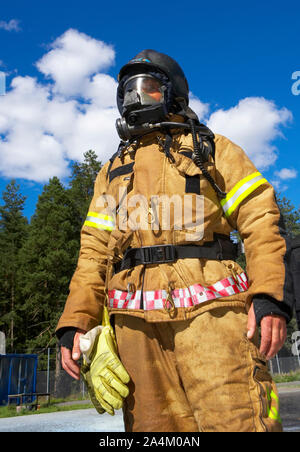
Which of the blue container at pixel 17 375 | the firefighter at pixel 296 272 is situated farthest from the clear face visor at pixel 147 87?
the blue container at pixel 17 375

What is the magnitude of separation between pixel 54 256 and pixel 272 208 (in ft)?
86.4

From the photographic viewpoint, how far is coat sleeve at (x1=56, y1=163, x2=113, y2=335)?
2463mm

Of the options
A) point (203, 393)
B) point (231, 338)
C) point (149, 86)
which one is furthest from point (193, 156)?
point (203, 393)

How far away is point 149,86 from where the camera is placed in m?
2.82

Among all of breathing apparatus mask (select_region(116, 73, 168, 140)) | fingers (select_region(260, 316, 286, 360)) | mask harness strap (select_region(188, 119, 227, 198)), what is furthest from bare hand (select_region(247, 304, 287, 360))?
breathing apparatus mask (select_region(116, 73, 168, 140))

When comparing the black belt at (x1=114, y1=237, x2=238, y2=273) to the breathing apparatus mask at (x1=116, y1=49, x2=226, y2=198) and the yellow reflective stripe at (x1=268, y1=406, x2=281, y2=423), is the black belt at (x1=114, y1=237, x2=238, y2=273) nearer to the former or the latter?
the breathing apparatus mask at (x1=116, y1=49, x2=226, y2=198)

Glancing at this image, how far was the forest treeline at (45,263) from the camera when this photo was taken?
27672mm

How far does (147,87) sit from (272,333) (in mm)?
1926

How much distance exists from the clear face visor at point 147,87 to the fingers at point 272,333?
5.58 ft

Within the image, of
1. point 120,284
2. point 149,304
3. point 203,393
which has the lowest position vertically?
point 203,393

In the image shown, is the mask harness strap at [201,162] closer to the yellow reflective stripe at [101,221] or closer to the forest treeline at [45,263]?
the yellow reflective stripe at [101,221]

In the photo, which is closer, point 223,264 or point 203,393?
point 203,393

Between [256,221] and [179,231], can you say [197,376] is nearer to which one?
[179,231]
